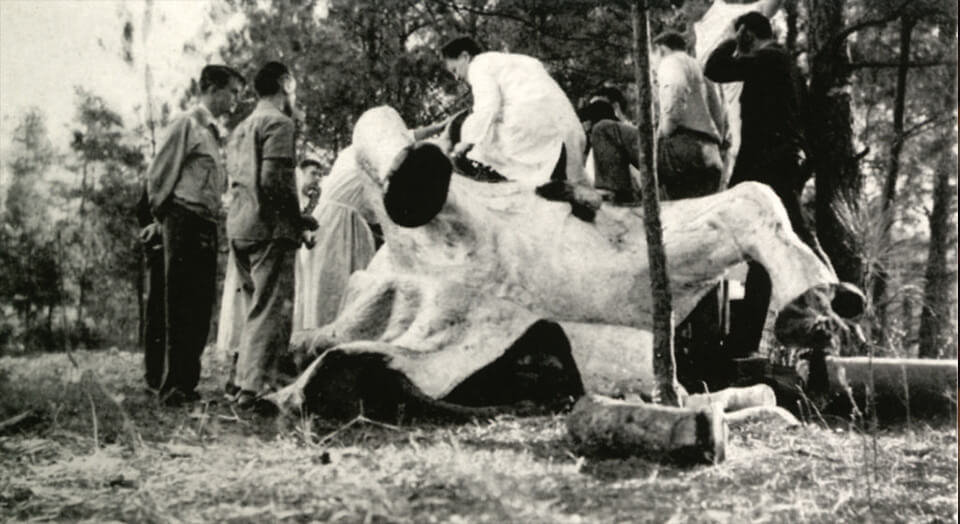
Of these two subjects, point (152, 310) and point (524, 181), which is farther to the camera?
point (524, 181)

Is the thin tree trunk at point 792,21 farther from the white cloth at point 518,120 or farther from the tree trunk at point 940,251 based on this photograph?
the tree trunk at point 940,251

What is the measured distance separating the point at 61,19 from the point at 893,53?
8.52ft

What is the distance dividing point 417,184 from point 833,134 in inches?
64.9

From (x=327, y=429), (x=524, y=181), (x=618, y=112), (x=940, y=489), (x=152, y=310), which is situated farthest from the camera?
(x=618, y=112)

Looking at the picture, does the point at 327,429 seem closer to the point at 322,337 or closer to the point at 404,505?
the point at 322,337

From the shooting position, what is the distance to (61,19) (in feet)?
8.80

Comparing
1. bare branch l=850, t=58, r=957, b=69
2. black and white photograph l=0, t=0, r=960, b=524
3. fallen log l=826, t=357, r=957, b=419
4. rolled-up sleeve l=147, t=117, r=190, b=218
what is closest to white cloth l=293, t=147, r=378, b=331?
black and white photograph l=0, t=0, r=960, b=524

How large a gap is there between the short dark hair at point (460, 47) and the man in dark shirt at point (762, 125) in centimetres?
99

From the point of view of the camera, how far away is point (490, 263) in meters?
3.83

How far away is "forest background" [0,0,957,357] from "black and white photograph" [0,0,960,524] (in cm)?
1

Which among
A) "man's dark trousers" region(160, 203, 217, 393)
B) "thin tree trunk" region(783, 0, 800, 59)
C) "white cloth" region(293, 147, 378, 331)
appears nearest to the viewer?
"man's dark trousers" region(160, 203, 217, 393)

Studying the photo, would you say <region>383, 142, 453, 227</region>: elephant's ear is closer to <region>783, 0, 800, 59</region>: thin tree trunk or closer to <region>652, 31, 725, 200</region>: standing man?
<region>652, 31, 725, 200</region>: standing man

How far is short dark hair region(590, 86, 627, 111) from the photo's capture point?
15.1 feet

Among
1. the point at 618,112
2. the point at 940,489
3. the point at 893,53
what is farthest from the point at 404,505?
the point at 618,112
